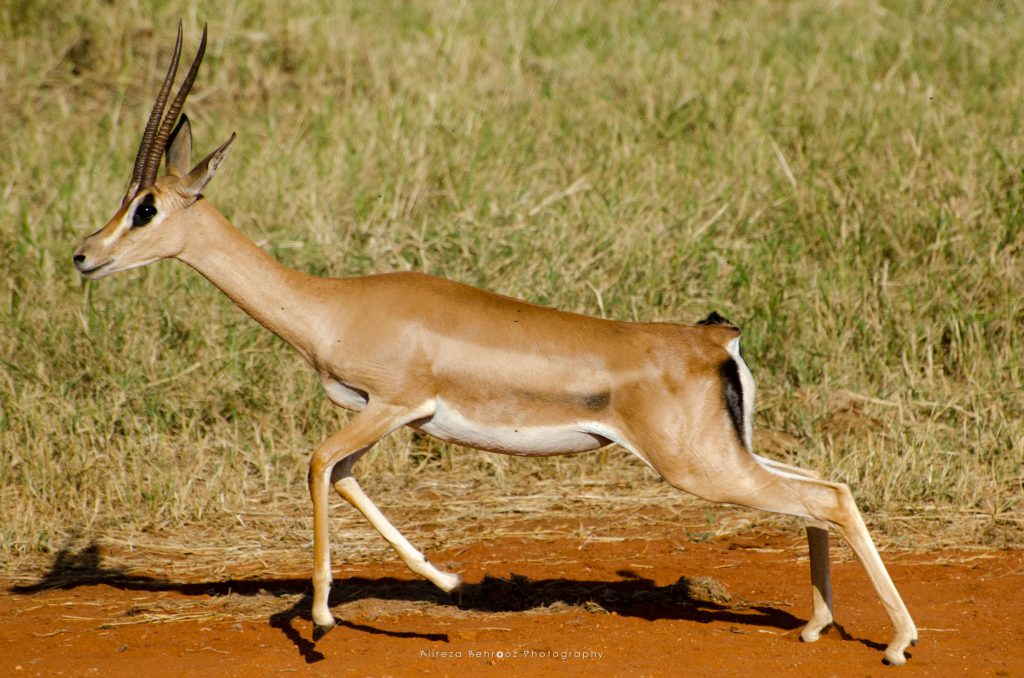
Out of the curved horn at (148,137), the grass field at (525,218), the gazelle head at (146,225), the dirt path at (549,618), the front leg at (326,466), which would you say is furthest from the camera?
the grass field at (525,218)

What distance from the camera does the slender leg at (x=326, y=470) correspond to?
4809 millimetres

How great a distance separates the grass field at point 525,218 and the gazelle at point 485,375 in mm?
1608

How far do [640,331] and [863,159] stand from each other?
460 cm

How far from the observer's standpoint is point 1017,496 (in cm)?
629

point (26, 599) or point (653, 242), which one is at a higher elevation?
point (653, 242)

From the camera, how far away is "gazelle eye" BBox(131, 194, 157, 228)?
5.03 metres

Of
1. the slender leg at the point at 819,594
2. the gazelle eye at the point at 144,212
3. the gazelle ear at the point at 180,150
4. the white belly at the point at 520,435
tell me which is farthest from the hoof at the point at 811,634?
the gazelle ear at the point at 180,150

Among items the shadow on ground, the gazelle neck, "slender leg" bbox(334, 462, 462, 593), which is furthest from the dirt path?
the gazelle neck

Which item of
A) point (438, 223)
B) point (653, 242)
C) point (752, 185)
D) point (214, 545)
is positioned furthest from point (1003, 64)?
point (214, 545)

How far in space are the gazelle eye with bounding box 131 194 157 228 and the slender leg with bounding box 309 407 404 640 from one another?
1.13 metres

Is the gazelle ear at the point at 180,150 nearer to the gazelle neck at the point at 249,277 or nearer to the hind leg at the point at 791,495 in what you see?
the gazelle neck at the point at 249,277

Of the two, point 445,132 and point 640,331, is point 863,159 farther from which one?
point 640,331

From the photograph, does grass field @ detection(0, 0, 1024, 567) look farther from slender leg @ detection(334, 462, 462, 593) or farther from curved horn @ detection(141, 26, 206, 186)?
curved horn @ detection(141, 26, 206, 186)

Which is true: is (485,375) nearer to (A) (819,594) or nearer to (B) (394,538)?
(B) (394,538)
